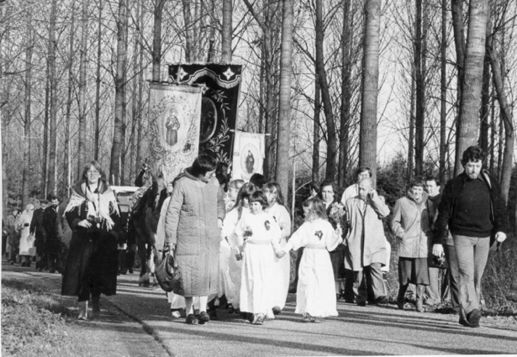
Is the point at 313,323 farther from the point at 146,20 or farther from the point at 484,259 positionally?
the point at 146,20

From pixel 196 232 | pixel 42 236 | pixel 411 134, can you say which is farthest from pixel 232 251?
pixel 411 134

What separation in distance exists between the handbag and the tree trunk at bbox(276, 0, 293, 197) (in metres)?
9.22

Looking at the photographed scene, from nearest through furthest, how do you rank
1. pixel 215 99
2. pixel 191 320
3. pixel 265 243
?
pixel 191 320 < pixel 265 243 < pixel 215 99

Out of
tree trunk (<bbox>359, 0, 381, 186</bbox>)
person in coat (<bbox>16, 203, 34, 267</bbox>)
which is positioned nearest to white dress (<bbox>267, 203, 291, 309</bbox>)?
tree trunk (<bbox>359, 0, 381, 186</bbox>)

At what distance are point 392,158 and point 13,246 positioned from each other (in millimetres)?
14667

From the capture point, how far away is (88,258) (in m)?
12.4

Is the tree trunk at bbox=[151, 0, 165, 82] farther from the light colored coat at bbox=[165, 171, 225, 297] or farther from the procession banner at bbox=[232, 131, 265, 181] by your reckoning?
the light colored coat at bbox=[165, 171, 225, 297]

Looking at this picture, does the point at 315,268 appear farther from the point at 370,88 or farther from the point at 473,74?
the point at 370,88

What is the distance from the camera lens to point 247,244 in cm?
1254

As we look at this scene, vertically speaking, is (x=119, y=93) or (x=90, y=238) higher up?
(x=119, y=93)

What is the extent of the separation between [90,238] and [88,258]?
26 centimetres

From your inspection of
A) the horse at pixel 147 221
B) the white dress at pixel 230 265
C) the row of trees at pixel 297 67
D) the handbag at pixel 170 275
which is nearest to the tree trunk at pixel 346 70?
the row of trees at pixel 297 67

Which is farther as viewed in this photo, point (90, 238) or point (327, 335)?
point (90, 238)

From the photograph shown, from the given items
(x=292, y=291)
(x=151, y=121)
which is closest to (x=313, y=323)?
(x=292, y=291)
